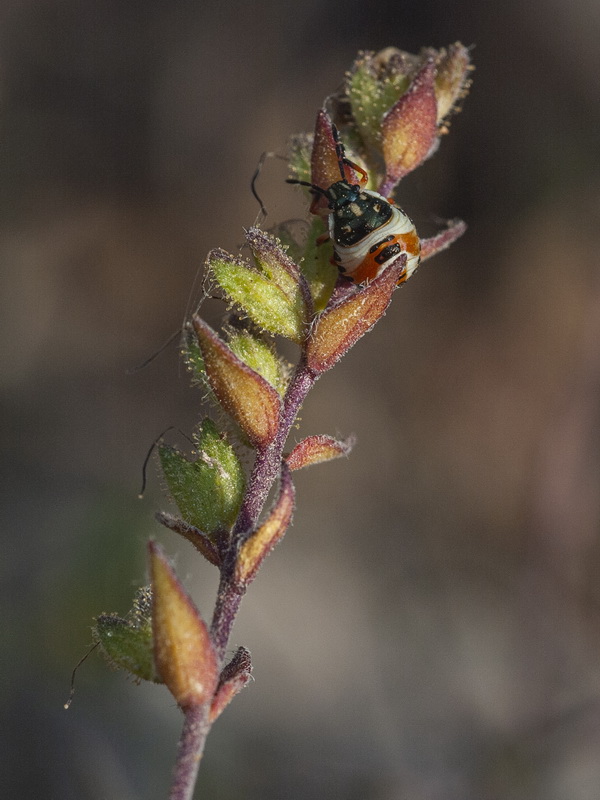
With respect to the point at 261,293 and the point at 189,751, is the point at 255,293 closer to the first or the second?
the point at 261,293

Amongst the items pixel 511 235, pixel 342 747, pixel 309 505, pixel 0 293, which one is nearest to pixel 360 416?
pixel 309 505

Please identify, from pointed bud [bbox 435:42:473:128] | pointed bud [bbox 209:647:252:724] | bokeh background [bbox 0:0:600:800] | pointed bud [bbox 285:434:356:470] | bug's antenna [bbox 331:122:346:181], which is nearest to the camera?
pointed bud [bbox 209:647:252:724]

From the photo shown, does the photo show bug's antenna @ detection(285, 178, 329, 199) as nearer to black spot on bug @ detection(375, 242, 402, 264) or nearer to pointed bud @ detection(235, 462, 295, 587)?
black spot on bug @ detection(375, 242, 402, 264)

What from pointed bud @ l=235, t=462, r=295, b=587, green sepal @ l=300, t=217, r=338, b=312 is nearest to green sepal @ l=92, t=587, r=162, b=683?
pointed bud @ l=235, t=462, r=295, b=587

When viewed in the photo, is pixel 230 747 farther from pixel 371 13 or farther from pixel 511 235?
pixel 371 13

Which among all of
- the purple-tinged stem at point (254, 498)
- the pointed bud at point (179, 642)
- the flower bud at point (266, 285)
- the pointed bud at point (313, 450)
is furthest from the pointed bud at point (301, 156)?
the pointed bud at point (179, 642)

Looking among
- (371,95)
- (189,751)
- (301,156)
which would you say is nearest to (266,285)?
(301,156)
